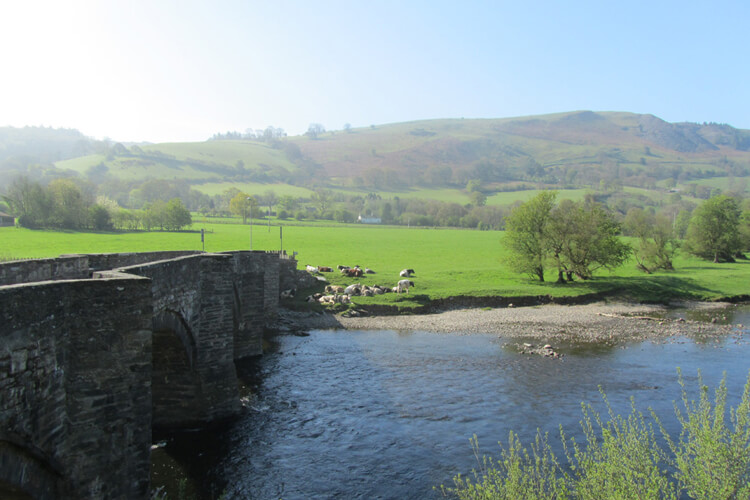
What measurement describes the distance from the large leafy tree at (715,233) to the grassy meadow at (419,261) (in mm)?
2055

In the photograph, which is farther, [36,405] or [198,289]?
[198,289]

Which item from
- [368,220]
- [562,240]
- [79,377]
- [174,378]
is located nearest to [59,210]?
[562,240]

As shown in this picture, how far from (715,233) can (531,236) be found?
3373 cm

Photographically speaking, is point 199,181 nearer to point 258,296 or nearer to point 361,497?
point 258,296

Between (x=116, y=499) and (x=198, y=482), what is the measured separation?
398 centimetres

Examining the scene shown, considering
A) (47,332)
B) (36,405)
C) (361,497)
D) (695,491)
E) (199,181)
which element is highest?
(199,181)

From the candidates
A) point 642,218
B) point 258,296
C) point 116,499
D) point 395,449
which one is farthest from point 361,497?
point 642,218

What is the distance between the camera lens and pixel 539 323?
34.0m

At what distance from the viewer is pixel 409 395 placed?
19656 mm

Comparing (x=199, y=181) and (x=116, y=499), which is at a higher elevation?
(x=199, y=181)

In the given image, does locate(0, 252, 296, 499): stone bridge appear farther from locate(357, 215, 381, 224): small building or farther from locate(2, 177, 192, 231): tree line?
locate(357, 215, 381, 224): small building

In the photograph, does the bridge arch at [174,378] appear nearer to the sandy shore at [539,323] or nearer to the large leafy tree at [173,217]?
the sandy shore at [539,323]

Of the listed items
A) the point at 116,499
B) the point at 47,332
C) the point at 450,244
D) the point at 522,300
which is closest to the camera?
the point at 47,332

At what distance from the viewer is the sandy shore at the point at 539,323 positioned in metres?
31.3
